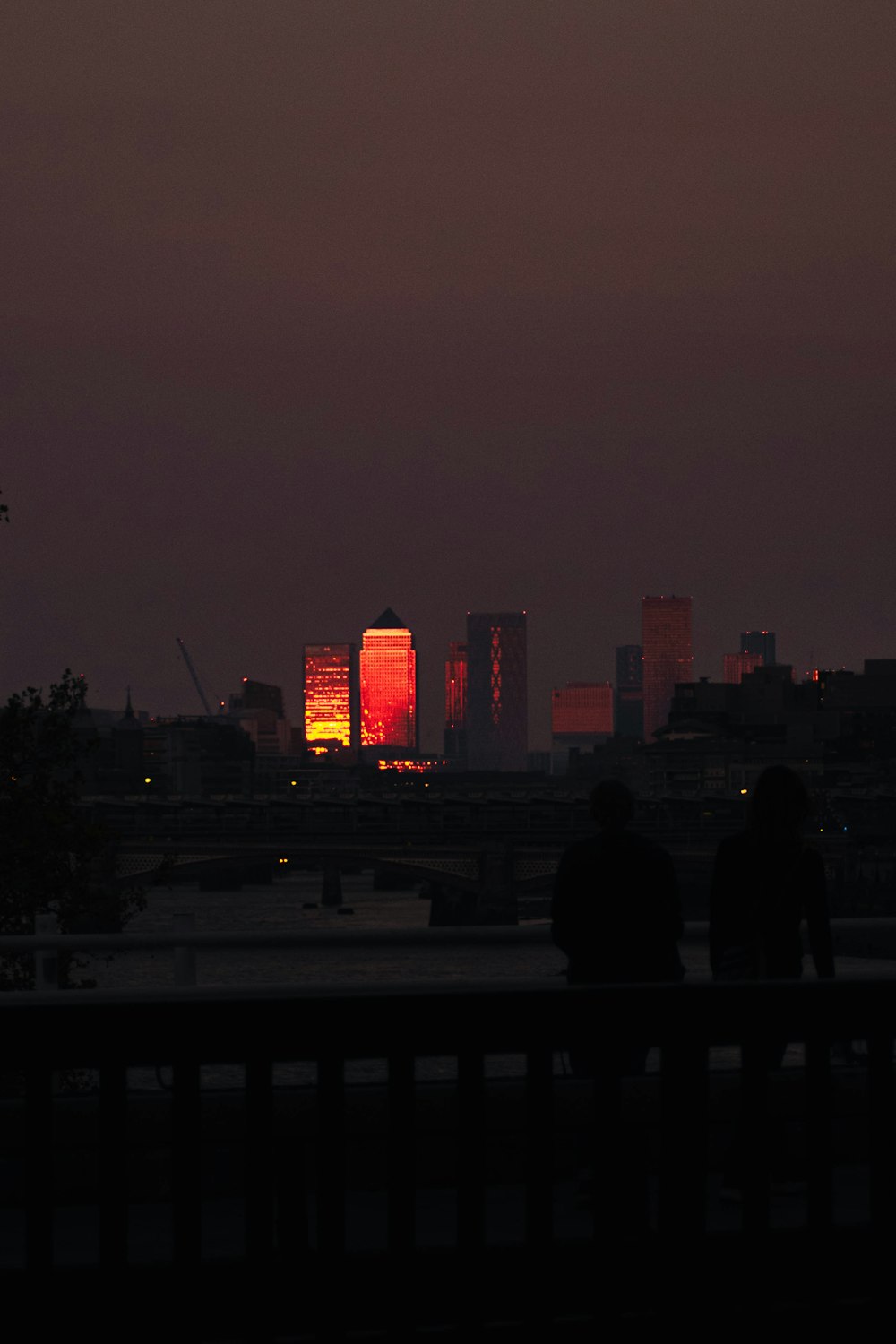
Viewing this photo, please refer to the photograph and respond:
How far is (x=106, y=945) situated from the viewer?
27.8 ft

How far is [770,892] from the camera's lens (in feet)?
22.7

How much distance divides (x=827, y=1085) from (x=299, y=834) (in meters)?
124

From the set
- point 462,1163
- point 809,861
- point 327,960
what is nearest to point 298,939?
point 809,861

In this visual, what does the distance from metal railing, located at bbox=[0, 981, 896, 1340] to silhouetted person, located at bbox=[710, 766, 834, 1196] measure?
3.08 m

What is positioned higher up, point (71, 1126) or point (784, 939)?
point (784, 939)

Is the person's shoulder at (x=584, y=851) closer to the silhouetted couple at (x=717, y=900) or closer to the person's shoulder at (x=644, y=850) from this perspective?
the silhouetted couple at (x=717, y=900)

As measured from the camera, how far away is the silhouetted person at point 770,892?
6.86 meters

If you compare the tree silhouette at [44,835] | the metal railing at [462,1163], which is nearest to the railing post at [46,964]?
the metal railing at [462,1163]

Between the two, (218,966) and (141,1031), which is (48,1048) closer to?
(141,1031)

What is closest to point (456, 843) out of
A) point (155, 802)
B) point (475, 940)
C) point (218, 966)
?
point (155, 802)

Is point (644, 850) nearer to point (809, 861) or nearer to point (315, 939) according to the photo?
point (809, 861)

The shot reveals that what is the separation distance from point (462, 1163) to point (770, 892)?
11.8 feet

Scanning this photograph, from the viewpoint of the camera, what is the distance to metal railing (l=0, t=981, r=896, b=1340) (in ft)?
11.2

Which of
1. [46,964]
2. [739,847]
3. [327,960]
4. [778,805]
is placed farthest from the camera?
[327,960]
